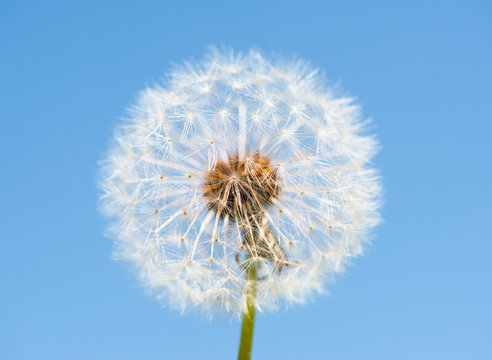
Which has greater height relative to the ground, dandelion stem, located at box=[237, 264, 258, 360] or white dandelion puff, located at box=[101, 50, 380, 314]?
white dandelion puff, located at box=[101, 50, 380, 314]

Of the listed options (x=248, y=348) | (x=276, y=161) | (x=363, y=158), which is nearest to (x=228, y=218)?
(x=276, y=161)

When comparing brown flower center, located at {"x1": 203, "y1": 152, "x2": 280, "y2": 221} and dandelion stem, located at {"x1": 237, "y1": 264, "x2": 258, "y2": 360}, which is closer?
dandelion stem, located at {"x1": 237, "y1": 264, "x2": 258, "y2": 360}

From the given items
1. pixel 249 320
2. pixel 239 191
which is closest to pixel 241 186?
pixel 239 191

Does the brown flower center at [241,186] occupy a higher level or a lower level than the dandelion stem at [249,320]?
higher

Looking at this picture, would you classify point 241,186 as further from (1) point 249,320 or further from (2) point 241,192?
(1) point 249,320

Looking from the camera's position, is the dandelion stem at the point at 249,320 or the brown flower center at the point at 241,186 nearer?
the dandelion stem at the point at 249,320
